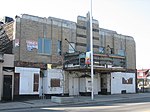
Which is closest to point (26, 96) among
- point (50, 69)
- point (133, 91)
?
point (50, 69)

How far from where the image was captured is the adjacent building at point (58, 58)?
30156mm

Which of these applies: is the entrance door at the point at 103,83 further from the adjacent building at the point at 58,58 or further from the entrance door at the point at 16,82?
the entrance door at the point at 16,82

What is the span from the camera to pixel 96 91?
1522 inches

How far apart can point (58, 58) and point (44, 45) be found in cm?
242

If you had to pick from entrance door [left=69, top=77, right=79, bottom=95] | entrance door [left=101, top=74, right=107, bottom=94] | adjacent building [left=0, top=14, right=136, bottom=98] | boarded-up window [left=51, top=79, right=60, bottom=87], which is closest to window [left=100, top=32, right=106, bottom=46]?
adjacent building [left=0, top=14, right=136, bottom=98]

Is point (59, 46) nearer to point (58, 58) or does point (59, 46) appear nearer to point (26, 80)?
point (58, 58)

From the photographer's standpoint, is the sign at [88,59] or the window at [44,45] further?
the window at [44,45]

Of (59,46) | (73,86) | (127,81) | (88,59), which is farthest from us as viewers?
(127,81)

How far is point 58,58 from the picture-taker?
33500 mm

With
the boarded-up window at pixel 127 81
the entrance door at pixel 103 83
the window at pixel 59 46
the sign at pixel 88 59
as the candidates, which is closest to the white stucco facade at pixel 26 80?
the window at pixel 59 46

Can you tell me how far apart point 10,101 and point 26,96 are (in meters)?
2.32

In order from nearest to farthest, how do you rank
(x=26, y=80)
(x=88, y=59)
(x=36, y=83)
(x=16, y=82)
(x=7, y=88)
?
(x=7, y=88), (x=16, y=82), (x=26, y=80), (x=36, y=83), (x=88, y=59)

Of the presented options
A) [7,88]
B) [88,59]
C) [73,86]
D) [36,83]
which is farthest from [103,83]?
[7,88]

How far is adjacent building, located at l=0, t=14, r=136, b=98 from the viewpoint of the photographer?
30.2 metres
